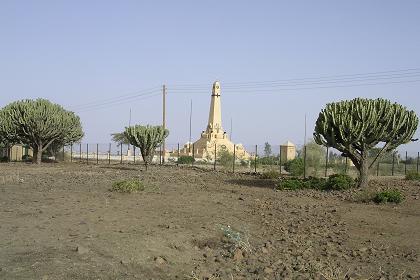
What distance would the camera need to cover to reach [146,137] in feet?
99.7

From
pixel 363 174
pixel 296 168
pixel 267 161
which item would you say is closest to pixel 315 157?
pixel 296 168

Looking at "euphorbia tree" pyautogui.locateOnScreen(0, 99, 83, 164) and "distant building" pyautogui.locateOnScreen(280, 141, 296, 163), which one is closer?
"euphorbia tree" pyautogui.locateOnScreen(0, 99, 83, 164)

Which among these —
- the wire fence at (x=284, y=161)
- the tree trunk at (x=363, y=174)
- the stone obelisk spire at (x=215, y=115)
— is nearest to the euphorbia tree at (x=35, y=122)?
the wire fence at (x=284, y=161)

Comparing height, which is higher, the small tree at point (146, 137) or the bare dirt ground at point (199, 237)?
the small tree at point (146, 137)

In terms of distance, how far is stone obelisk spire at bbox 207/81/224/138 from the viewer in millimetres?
64688

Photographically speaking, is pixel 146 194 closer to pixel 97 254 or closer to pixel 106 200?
pixel 106 200

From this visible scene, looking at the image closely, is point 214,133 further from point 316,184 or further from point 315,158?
point 316,184

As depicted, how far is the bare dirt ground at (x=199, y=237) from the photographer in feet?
23.9

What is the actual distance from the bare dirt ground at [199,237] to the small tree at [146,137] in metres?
14.5

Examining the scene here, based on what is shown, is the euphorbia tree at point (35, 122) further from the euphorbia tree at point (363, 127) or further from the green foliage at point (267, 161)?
the euphorbia tree at point (363, 127)

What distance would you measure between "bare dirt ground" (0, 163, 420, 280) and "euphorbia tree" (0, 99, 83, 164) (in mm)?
23071

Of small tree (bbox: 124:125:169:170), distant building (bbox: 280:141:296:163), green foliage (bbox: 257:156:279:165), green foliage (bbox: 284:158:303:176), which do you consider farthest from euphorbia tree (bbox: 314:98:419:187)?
distant building (bbox: 280:141:296:163)

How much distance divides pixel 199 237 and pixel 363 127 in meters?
11.5

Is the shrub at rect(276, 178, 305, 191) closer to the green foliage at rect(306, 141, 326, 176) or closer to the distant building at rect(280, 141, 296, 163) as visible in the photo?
the green foliage at rect(306, 141, 326, 176)
